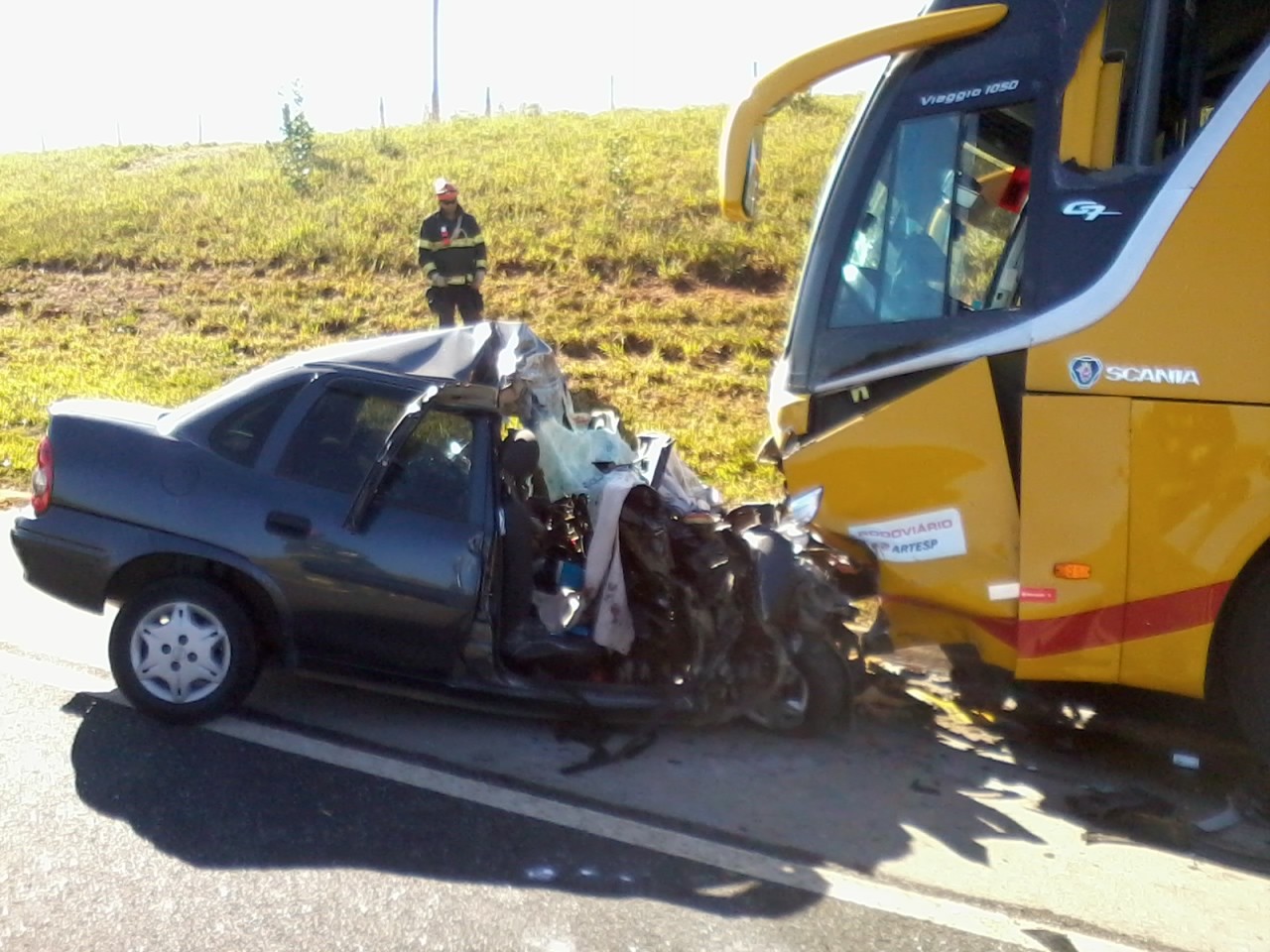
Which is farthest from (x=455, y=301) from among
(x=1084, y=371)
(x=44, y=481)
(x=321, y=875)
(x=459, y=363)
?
(x=321, y=875)

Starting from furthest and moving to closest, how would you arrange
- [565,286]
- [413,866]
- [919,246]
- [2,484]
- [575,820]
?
[565,286] → [2,484] → [919,246] → [575,820] → [413,866]

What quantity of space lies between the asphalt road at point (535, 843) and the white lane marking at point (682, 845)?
0.01 metres

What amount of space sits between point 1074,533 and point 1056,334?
752 millimetres

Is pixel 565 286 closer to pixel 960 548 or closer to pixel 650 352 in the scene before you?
pixel 650 352

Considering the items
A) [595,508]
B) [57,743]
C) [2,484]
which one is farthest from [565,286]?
[57,743]

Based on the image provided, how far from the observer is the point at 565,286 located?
15.9 metres

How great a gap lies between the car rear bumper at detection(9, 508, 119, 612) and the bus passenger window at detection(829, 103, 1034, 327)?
10.4 feet

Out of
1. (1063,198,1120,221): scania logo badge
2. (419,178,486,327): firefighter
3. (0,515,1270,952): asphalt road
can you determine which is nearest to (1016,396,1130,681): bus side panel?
(0,515,1270,952): asphalt road

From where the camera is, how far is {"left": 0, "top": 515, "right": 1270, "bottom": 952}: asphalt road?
4.18 metres

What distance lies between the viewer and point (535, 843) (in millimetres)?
4684

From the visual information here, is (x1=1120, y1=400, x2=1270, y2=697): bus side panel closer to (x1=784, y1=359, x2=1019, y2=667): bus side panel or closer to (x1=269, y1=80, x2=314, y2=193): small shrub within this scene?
(x1=784, y1=359, x2=1019, y2=667): bus side panel

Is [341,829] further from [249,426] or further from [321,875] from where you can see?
[249,426]

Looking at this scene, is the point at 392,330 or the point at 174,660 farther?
the point at 392,330

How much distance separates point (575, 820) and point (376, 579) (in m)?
1.26
